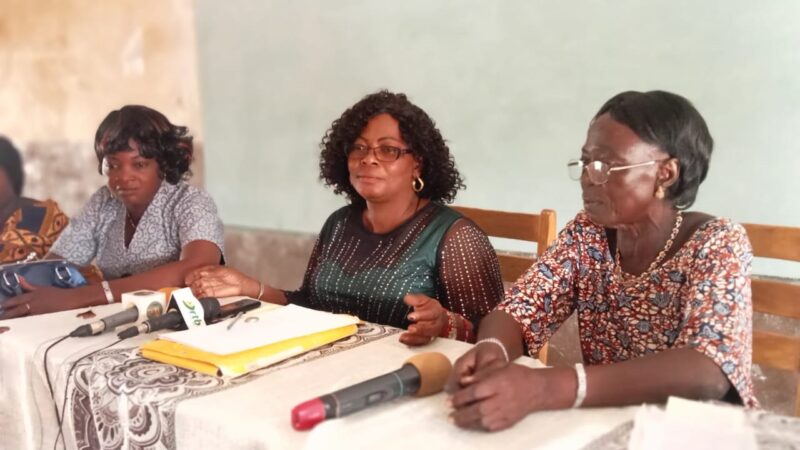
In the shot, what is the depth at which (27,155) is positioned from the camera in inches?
148

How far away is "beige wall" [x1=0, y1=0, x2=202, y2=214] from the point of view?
12.3 ft

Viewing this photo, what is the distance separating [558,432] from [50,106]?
3670mm

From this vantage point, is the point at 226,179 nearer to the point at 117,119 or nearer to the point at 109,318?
the point at 117,119

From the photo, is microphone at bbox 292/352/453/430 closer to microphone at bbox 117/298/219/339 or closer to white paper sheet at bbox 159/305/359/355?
white paper sheet at bbox 159/305/359/355

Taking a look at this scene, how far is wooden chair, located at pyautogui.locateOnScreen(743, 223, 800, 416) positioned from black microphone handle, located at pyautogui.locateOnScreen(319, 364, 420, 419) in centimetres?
94

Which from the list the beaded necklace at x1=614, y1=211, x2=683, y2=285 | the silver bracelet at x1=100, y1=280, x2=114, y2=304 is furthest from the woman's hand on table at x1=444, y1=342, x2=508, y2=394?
the silver bracelet at x1=100, y1=280, x2=114, y2=304

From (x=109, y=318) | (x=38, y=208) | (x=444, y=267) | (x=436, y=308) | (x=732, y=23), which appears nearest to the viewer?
(x=436, y=308)

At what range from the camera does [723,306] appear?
1.26 metres

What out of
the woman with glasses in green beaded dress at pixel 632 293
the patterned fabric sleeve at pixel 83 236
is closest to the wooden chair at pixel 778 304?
the woman with glasses in green beaded dress at pixel 632 293

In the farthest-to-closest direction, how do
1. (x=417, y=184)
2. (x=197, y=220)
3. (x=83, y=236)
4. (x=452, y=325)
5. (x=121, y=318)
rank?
(x=83, y=236) → (x=197, y=220) → (x=417, y=184) → (x=452, y=325) → (x=121, y=318)

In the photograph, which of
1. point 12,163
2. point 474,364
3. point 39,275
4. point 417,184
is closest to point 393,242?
point 417,184

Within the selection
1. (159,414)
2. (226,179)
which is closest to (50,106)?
(226,179)

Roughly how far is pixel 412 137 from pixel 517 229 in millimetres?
442

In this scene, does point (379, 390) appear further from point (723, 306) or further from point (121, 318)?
point (121, 318)
